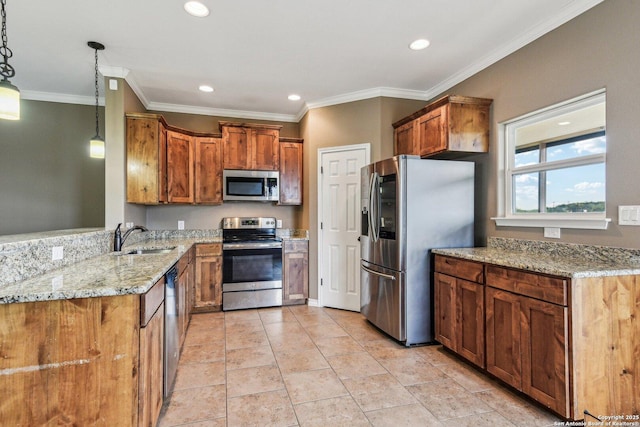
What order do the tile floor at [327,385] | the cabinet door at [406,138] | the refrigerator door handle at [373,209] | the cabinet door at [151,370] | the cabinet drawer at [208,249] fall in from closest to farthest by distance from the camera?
the cabinet door at [151,370] → the tile floor at [327,385] → the refrigerator door handle at [373,209] → the cabinet door at [406,138] → the cabinet drawer at [208,249]

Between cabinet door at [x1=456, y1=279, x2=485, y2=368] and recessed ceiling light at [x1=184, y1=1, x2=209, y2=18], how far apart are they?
2.84 meters

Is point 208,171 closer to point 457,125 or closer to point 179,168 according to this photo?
point 179,168

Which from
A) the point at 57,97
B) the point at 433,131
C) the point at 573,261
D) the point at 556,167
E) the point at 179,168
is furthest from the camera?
the point at 179,168

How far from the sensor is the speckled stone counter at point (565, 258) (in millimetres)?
1810

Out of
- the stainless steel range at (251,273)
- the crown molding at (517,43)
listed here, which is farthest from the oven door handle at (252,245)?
the crown molding at (517,43)

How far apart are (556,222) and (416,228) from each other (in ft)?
3.40

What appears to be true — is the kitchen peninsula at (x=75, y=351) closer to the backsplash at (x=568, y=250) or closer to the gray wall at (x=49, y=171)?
the backsplash at (x=568, y=250)

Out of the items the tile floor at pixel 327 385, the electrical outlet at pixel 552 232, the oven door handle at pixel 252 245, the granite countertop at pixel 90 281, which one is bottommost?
the tile floor at pixel 327 385

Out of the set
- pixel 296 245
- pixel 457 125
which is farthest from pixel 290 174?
pixel 457 125

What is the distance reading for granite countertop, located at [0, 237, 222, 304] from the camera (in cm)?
140

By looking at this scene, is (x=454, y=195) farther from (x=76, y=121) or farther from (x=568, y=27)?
(x=76, y=121)

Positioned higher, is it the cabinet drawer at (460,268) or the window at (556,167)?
the window at (556,167)

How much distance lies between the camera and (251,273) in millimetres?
4133

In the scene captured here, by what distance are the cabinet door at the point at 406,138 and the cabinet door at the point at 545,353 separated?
1966mm
